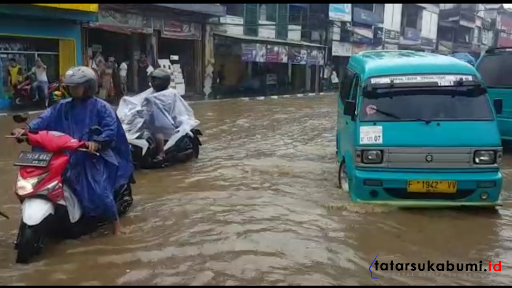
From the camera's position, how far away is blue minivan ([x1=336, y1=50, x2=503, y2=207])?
18.8 feet

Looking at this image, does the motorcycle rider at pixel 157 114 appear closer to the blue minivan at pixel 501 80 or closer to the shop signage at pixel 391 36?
the blue minivan at pixel 501 80

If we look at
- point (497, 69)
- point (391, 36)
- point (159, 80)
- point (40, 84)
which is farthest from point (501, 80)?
point (391, 36)

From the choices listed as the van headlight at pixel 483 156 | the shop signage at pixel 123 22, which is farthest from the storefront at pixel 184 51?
the van headlight at pixel 483 156

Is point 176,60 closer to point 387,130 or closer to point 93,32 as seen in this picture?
point 93,32

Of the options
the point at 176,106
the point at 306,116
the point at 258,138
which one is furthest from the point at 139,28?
the point at 176,106

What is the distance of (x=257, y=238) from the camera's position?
5078 mm

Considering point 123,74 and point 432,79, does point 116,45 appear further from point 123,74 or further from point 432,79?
point 432,79

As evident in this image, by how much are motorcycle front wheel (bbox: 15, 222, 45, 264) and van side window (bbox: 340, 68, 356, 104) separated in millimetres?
4530

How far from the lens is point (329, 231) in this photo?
5.34 meters

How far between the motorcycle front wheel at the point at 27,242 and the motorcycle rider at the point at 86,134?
52 centimetres

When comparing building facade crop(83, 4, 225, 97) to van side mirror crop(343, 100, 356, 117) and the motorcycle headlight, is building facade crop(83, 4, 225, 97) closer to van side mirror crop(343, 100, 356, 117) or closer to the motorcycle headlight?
van side mirror crop(343, 100, 356, 117)

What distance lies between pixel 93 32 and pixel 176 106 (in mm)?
12120

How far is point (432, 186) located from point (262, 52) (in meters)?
20.4

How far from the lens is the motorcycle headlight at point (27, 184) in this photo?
4281mm
